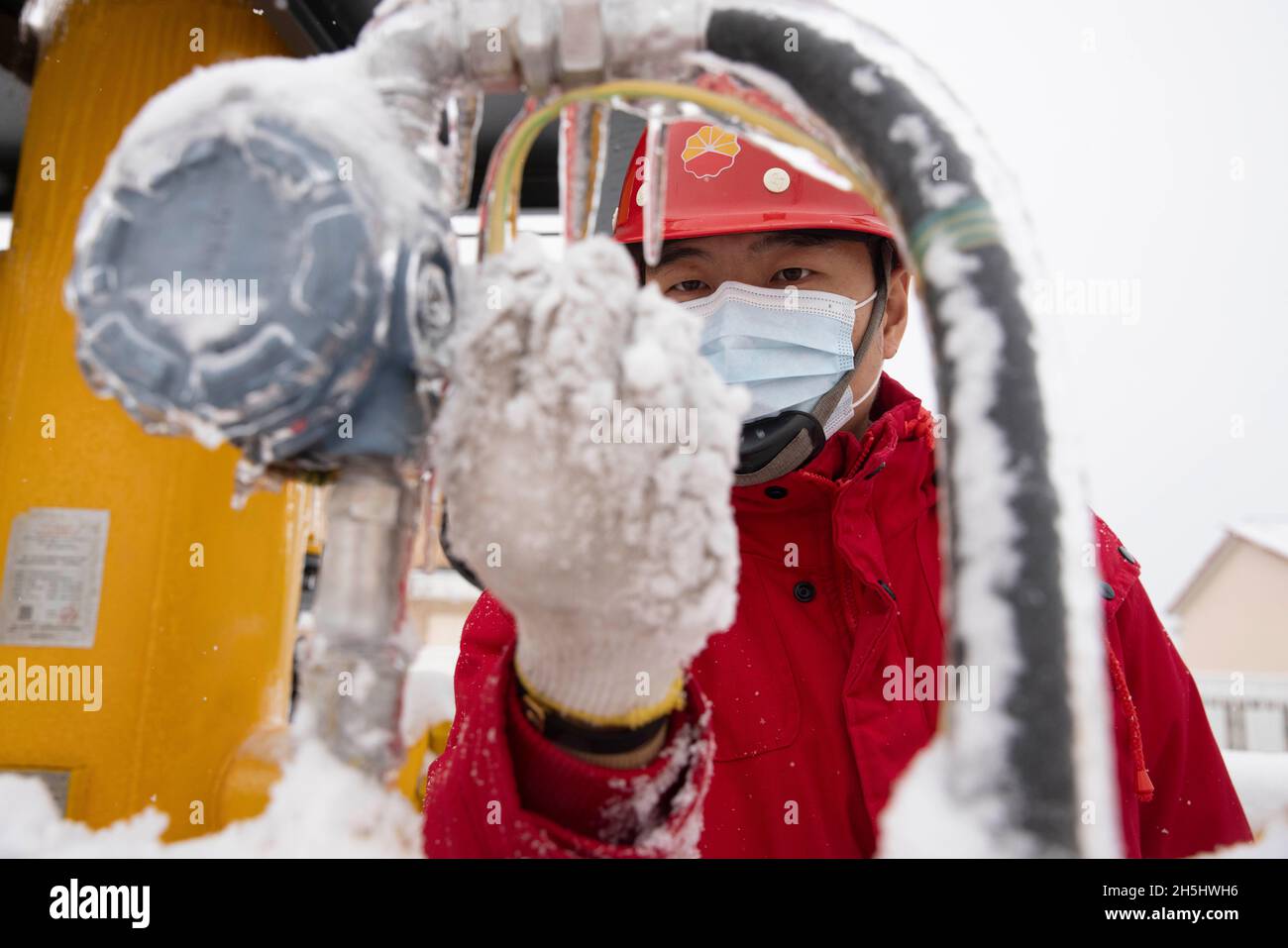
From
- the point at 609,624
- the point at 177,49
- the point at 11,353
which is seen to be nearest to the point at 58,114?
the point at 177,49

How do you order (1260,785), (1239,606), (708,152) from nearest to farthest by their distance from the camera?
(708,152)
(1260,785)
(1239,606)

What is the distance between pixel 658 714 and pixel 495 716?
15 centimetres

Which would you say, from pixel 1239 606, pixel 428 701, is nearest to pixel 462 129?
pixel 428 701

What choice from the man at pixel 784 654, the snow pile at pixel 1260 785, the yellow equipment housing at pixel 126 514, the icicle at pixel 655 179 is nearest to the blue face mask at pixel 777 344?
the man at pixel 784 654

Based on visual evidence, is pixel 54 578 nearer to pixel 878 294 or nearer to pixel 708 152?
pixel 708 152

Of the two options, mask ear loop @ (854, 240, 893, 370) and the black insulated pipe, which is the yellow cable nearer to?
the black insulated pipe

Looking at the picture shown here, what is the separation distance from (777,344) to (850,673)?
19.0 inches

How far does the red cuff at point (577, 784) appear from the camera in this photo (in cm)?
66

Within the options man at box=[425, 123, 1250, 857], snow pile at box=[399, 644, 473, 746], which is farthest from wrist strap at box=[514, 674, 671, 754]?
snow pile at box=[399, 644, 473, 746]

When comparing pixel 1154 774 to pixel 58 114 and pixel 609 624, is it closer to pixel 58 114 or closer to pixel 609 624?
pixel 609 624

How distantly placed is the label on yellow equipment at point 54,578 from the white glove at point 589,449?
1458 mm

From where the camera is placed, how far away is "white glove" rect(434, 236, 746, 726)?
47 cm

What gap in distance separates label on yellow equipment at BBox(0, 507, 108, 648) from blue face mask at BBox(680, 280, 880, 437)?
1307mm

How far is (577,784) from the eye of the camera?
0.67 meters
